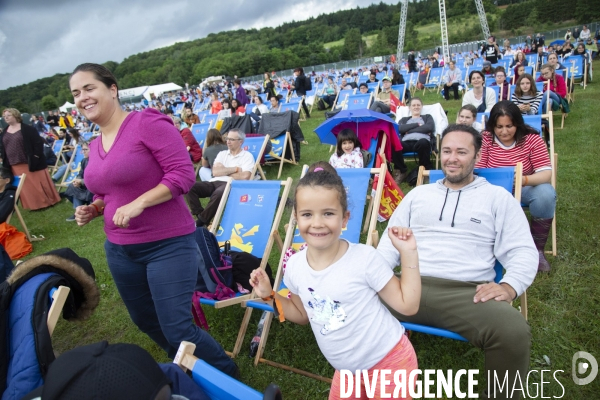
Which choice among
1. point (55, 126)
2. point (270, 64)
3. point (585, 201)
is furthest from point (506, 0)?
point (585, 201)

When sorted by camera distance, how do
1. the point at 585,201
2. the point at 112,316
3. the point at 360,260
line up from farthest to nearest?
1. the point at 585,201
2. the point at 112,316
3. the point at 360,260

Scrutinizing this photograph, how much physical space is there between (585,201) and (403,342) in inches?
142

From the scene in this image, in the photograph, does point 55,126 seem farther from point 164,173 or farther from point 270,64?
point 270,64

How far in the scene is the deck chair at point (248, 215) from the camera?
138 inches

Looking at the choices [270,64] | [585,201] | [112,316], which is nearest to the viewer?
[112,316]

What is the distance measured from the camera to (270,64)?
60.1 metres

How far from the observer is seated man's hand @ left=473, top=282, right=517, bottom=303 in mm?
1941

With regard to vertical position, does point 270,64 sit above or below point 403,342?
above

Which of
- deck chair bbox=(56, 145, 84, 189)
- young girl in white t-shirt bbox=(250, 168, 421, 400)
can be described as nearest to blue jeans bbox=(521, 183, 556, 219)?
young girl in white t-shirt bbox=(250, 168, 421, 400)

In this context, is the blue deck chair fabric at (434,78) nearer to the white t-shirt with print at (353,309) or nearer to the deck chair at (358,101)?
the deck chair at (358,101)

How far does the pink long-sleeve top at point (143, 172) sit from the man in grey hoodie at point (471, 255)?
1.13m

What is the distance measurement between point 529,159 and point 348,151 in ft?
6.94

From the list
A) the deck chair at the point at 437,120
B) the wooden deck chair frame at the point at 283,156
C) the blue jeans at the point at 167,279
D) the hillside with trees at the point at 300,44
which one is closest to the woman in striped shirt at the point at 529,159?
the deck chair at the point at 437,120

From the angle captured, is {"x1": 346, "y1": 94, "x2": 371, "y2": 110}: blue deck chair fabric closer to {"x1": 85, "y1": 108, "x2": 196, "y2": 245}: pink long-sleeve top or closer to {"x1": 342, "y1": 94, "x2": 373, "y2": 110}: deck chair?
{"x1": 342, "y1": 94, "x2": 373, "y2": 110}: deck chair
